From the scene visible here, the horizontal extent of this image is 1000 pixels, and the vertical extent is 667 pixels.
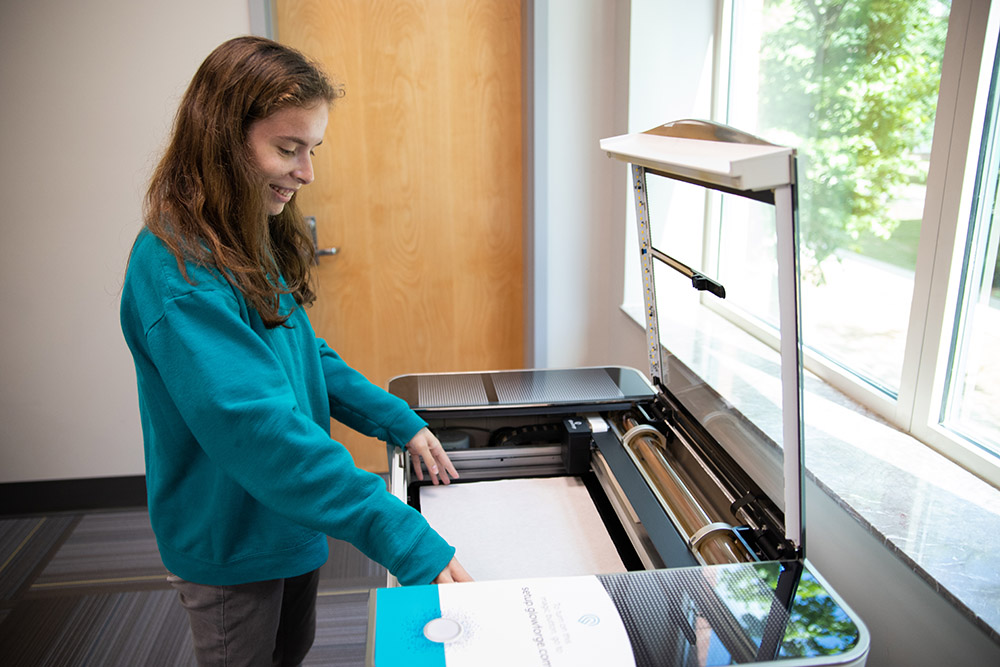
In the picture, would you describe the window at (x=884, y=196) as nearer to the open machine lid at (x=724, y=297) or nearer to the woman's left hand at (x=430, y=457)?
the open machine lid at (x=724, y=297)

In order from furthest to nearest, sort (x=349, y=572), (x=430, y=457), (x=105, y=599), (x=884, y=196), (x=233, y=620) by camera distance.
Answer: (x=349, y=572)
(x=105, y=599)
(x=884, y=196)
(x=430, y=457)
(x=233, y=620)

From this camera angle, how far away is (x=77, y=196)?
7.94 feet

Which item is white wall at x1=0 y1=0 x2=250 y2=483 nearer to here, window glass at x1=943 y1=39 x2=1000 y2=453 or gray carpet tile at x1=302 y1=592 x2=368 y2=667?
gray carpet tile at x1=302 y1=592 x2=368 y2=667

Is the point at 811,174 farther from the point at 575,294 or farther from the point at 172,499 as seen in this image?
the point at 172,499

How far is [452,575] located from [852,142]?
1417mm

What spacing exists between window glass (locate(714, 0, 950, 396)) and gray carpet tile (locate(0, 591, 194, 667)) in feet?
6.10

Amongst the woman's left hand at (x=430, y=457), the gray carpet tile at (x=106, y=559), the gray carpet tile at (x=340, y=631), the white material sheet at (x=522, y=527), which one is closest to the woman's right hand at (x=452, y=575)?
the white material sheet at (x=522, y=527)

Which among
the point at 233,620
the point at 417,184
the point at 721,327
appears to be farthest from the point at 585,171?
the point at 233,620

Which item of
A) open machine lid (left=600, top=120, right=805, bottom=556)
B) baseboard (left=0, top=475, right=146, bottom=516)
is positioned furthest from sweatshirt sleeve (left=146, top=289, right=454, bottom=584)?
baseboard (left=0, top=475, right=146, bottom=516)

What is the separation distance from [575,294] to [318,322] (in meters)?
0.99

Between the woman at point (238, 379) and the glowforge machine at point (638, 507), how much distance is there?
150mm

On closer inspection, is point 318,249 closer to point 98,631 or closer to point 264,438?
point 98,631

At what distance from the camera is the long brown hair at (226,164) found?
94 cm

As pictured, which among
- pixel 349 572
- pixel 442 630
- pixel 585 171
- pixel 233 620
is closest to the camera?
pixel 442 630
